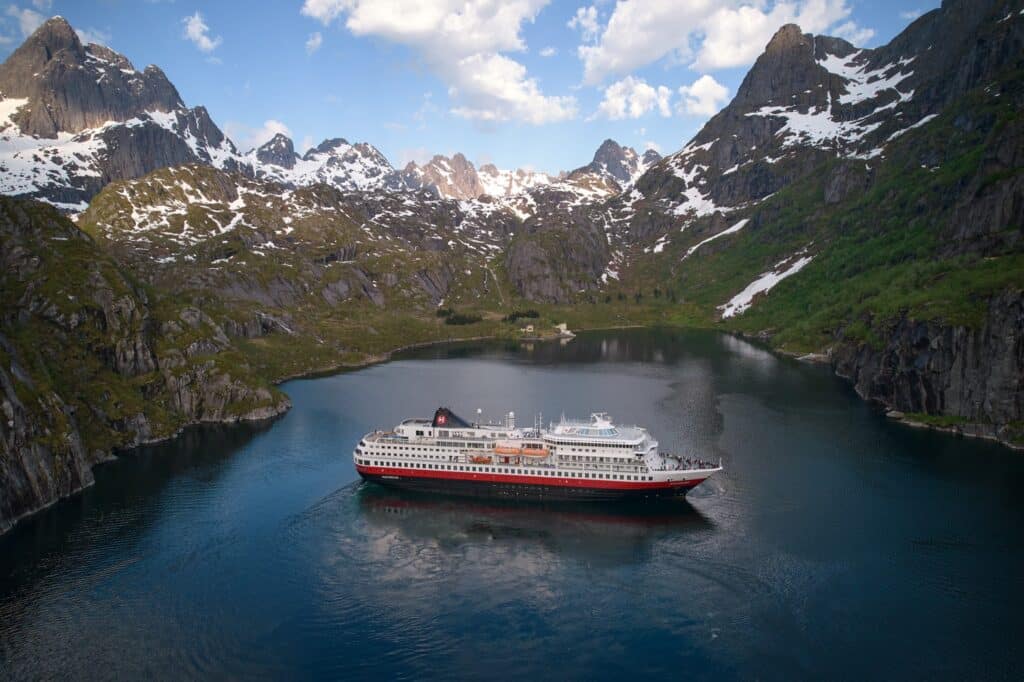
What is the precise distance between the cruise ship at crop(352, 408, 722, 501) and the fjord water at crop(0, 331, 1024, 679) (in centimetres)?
285

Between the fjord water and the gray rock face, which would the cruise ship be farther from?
the gray rock face

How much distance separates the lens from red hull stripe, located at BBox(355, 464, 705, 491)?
82875 mm

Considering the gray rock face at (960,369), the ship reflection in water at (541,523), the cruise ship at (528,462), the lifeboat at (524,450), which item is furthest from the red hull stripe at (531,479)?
the gray rock face at (960,369)

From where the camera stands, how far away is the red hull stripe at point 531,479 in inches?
3263

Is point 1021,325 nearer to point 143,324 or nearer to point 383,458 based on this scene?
point 383,458

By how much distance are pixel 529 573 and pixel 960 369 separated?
90624 millimetres

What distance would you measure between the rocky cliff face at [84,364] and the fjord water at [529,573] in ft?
21.1

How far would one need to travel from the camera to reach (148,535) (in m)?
75.4

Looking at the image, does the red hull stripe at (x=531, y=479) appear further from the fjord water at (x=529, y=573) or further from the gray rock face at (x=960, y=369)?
the gray rock face at (x=960, y=369)

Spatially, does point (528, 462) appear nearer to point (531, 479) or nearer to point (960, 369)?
point (531, 479)

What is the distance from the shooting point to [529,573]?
66.4 meters

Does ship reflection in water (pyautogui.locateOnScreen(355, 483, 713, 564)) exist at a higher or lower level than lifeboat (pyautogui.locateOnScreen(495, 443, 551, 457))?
lower

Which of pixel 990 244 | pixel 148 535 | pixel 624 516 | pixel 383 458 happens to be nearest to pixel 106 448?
pixel 148 535

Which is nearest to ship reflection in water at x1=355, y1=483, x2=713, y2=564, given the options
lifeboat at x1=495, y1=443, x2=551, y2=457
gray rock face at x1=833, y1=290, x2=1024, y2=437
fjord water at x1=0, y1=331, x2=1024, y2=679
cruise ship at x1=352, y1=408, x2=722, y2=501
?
fjord water at x1=0, y1=331, x2=1024, y2=679
